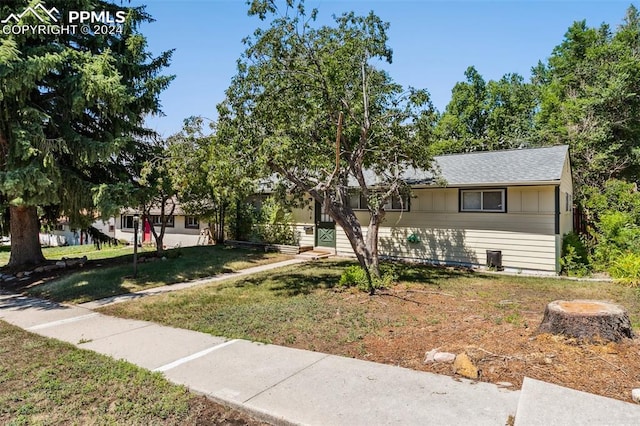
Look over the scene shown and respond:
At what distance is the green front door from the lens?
15016mm

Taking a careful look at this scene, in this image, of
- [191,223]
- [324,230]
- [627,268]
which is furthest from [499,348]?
[191,223]

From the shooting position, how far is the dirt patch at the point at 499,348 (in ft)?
12.3

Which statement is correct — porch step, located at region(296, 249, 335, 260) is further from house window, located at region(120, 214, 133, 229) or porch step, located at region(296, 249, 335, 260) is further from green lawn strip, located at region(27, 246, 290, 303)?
house window, located at region(120, 214, 133, 229)

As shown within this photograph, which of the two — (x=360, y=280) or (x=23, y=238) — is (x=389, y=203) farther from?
(x=23, y=238)

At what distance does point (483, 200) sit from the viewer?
11.5 metres

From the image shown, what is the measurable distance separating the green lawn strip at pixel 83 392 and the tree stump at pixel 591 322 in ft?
14.2

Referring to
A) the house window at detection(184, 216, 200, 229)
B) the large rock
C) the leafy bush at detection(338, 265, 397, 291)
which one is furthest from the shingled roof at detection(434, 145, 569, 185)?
the house window at detection(184, 216, 200, 229)

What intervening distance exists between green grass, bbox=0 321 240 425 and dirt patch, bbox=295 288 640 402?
1872mm

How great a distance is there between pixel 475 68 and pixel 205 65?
23.7 meters

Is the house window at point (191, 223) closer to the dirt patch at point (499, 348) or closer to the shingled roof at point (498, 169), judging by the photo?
the shingled roof at point (498, 169)

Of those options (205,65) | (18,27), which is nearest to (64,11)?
(18,27)

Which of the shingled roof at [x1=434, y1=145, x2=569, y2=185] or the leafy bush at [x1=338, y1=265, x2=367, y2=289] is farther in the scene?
the shingled roof at [x1=434, y1=145, x2=569, y2=185]

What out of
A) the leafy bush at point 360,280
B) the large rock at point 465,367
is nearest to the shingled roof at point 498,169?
the leafy bush at point 360,280

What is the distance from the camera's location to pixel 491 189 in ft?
36.8
